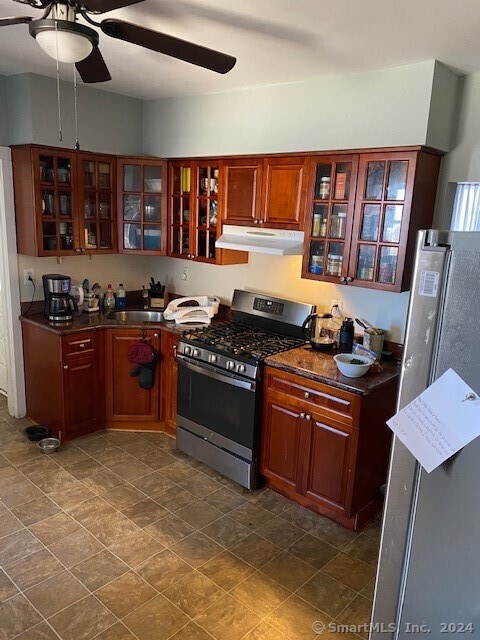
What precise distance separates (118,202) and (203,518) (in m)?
2.62

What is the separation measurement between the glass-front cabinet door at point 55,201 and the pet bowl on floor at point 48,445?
4.68 feet

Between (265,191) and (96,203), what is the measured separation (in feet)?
4.95

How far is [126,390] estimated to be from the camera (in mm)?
3973

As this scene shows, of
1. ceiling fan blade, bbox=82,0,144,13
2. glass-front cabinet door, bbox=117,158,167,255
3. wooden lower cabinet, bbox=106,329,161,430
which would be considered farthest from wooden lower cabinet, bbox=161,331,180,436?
ceiling fan blade, bbox=82,0,144,13

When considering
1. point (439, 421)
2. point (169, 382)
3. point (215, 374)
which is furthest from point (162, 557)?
point (439, 421)

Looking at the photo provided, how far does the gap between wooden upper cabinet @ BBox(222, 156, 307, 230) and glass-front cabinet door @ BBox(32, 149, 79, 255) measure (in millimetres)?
1237

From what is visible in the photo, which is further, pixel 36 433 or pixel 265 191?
pixel 36 433

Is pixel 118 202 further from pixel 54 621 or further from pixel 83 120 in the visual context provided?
pixel 54 621

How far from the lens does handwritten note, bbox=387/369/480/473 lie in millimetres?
1034

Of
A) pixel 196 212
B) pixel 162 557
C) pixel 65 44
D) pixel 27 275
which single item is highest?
pixel 65 44

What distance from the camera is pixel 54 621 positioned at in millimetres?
2184

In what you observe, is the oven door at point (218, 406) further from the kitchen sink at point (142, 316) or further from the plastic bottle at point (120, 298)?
the plastic bottle at point (120, 298)

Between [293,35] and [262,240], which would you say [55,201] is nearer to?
[262,240]

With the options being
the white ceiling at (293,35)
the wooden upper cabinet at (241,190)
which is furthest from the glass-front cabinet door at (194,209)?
the white ceiling at (293,35)
